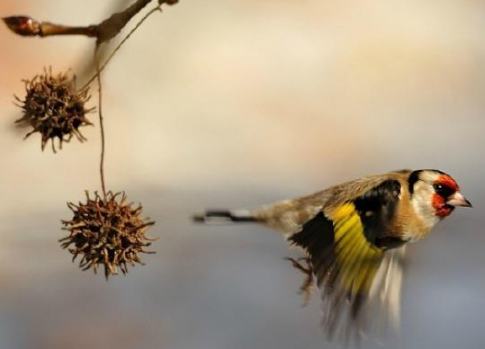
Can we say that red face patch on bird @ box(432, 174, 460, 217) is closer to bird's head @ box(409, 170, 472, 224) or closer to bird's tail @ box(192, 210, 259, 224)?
bird's head @ box(409, 170, 472, 224)

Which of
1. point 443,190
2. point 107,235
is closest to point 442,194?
point 443,190

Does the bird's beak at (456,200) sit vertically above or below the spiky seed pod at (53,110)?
below

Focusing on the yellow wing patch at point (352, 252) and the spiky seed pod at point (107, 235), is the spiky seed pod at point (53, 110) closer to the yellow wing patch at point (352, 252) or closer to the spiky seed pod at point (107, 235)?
the spiky seed pod at point (107, 235)

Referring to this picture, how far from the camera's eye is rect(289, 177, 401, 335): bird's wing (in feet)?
4.43

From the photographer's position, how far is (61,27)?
1211mm

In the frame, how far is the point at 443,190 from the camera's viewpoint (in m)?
1.47

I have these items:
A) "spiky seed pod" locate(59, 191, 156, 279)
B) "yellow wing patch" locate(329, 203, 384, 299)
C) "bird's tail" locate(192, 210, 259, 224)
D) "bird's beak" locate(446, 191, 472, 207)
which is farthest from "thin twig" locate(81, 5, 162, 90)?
"bird's beak" locate(446, 191, 472, 207)

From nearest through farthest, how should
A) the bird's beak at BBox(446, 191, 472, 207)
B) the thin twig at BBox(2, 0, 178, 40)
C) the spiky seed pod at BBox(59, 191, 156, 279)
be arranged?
the thin twig at BBox(2, 0, 178, 40), the spiky seed pod at BBox(59, 191, 156, 279), the bird's beak at BBox(446, 191, 472, 207)

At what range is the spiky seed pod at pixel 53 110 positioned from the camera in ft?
4.37

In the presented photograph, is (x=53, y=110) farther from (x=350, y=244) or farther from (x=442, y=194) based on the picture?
(x=442, y=194)

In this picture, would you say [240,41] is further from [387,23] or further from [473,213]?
[473,213]

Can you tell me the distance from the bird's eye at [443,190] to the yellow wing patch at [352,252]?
0.12m

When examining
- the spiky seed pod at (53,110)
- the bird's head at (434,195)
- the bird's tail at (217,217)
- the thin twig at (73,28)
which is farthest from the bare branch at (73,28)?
the bird's head at (434,195)

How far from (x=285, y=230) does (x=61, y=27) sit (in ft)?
1.67
